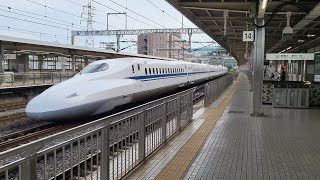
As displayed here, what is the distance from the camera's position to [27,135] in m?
9.66

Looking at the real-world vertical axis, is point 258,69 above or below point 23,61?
below

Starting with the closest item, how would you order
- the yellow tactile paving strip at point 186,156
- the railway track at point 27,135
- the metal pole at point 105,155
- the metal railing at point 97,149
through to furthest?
the metal railing at point 97,149 → the metal pole at point 105,155 → the yellow tactile paving strip at point 186,156 → the railway track at point 27,135

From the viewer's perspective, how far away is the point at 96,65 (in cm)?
1259

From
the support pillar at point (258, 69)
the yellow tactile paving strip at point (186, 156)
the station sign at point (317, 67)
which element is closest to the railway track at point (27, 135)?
the yellow tactile paving strip at point (186, 156)

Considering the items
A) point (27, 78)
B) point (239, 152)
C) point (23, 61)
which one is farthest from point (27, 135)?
point (23, 61)

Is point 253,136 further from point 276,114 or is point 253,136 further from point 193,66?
point 193,66

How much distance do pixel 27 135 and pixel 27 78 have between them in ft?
46.0

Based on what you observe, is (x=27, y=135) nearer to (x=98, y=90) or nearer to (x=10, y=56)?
(x=98, y=90)

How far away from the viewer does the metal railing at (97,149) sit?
301 cm

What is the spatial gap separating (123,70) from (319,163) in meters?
7.95

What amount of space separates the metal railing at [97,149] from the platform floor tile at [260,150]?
92 centimetres

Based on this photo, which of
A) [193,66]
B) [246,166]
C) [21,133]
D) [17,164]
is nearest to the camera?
[17,164]

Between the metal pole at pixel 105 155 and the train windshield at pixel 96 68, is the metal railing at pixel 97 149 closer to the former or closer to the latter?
the metal pole at pixel 105 155

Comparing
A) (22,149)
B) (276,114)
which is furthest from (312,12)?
(22,149)
